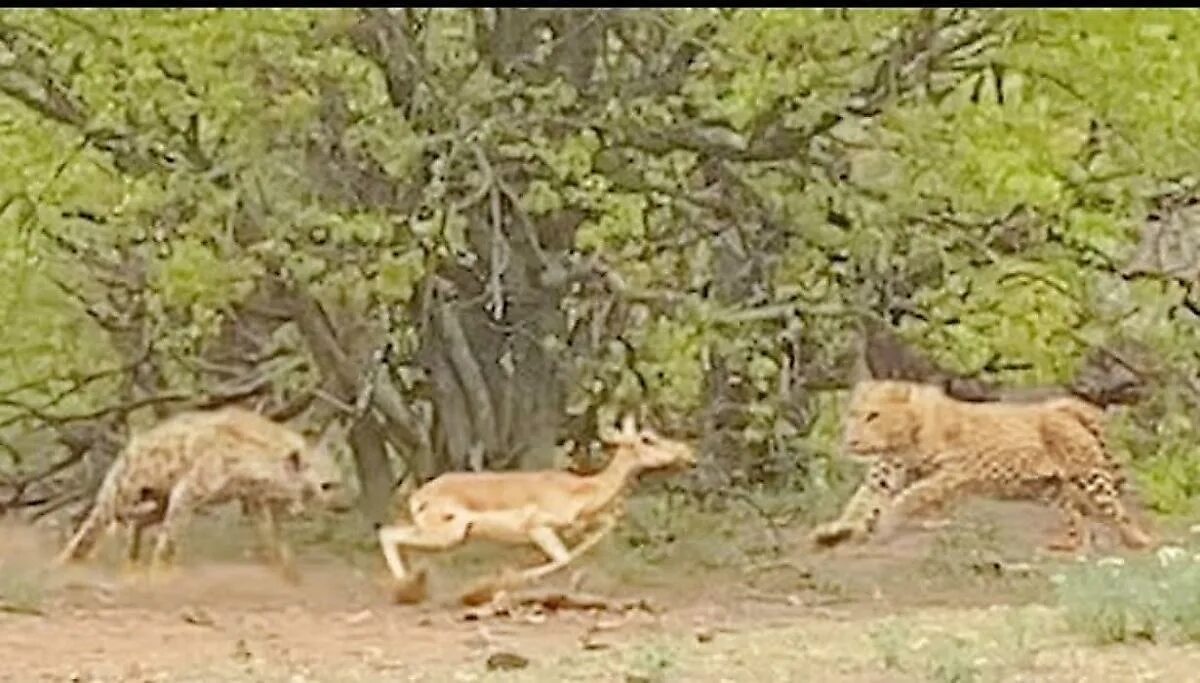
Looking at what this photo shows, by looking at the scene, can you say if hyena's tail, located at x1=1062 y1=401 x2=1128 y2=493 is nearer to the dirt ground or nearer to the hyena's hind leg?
the dirt ground

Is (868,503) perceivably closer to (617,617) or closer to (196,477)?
(617,617)

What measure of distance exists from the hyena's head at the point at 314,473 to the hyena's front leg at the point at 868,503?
2.60m

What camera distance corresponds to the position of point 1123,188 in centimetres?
1323

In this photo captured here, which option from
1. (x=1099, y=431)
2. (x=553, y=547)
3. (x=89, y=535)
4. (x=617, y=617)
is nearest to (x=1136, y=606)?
(x=617, y=617)

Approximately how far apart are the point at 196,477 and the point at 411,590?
4.29 ft

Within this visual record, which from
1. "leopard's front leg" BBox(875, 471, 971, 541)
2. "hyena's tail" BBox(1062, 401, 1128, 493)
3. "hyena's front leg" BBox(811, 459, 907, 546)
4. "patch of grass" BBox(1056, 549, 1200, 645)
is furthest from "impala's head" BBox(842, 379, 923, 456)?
"patch of grass" BBox(1056, 549, 1200, 645)

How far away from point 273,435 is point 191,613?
3.90ft

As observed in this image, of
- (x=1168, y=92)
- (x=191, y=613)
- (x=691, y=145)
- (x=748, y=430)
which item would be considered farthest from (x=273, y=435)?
(x=1168, y=92)

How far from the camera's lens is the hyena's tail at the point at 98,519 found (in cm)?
1341

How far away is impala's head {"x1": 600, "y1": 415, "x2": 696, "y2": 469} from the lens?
12.9 meters

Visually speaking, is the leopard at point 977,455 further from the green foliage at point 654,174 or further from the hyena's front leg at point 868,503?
the green foliage at point 654,174

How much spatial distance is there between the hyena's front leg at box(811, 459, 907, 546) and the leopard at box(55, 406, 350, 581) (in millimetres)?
2644

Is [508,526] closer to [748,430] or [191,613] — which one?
[191,613]

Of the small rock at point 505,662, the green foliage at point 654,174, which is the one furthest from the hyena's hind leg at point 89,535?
the small rock at point 505,662
